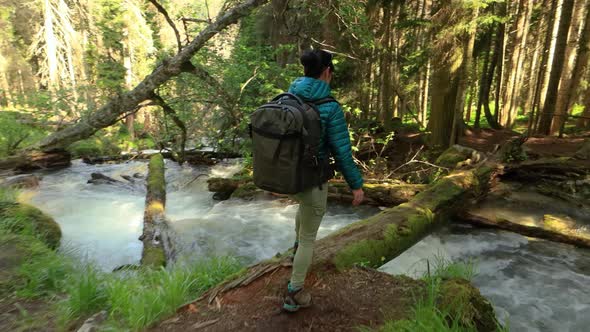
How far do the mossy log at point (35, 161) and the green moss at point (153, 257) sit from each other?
8.57 m

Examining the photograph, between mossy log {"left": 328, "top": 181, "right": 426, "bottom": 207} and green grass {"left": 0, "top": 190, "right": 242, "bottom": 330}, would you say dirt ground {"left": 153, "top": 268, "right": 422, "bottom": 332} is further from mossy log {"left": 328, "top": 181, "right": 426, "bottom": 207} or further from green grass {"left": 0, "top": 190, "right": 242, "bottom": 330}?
mossy log {"left": 328, "top": 181, "right": 426, "bottom": 207}

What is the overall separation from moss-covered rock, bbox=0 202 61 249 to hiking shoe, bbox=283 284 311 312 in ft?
14.8

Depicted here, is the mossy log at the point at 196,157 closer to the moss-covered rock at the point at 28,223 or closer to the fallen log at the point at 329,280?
the moss-covered rock at the point at 28,223

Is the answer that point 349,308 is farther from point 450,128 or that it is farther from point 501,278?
point 450,128

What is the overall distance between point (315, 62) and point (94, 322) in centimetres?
308

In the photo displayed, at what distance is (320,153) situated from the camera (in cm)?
321

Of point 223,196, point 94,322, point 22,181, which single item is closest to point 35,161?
point 22,181

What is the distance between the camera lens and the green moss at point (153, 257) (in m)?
5.33

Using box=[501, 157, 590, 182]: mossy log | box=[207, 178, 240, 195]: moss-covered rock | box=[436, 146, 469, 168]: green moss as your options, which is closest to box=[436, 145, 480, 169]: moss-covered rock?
box=[436, 146, 469, 168]: green moss

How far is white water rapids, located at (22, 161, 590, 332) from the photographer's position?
Result: 4.94 m

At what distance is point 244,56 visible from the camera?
12.0m

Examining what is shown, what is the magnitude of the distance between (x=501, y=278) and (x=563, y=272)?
97cm

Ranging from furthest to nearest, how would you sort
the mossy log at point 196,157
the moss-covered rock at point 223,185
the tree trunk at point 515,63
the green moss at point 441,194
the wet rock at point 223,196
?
the tree trunk at point 515,63 → the mossy log at point 196,157 → the wet rock at point 223,196 → the moss-covered rock at point 223,185 → the green moss at point 441,194

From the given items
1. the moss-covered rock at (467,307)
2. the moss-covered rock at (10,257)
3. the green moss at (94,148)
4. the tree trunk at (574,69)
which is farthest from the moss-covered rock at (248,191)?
the tree trunk at (574,69)
